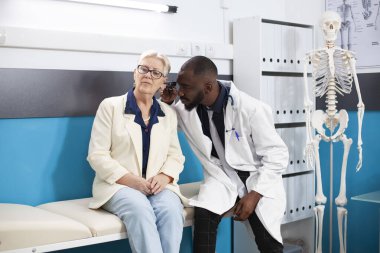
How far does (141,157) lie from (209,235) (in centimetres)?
51

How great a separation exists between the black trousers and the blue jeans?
13cm

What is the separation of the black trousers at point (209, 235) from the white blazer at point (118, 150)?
0.12 meters

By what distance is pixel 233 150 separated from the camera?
2902mm

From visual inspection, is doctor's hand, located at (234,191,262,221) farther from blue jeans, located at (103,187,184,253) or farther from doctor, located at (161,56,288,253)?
blue jeans, located at (103,187,184,253)

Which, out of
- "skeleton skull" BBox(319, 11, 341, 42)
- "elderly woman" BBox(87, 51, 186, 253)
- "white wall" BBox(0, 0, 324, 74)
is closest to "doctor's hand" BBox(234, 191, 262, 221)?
"elderly woman" BBox(87, 51, 186, 253)

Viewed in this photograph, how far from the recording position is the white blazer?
260cm

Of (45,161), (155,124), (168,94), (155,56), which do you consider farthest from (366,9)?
(45,161)

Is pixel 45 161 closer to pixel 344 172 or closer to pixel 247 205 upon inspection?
pixel 247 205

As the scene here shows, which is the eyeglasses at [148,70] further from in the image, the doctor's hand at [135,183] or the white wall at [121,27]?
the doctor's hand at [135,183]

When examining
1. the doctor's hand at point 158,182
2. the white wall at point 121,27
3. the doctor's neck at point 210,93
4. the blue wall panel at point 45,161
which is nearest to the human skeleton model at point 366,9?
the white wall at point 121,27

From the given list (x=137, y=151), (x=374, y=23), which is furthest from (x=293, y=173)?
(x=137, y=151)

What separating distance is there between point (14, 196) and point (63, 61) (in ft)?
2.36

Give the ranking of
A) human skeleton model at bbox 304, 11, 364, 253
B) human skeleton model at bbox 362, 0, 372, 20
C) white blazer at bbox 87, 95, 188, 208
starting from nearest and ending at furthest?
white blazer at bbox 87, 95, 188, 208 < human skeleton model at bbox 304, 11, 364, 253 < human skeleton model at bbox 362, 0, 372, 20

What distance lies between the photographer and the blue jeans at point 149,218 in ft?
7.77
